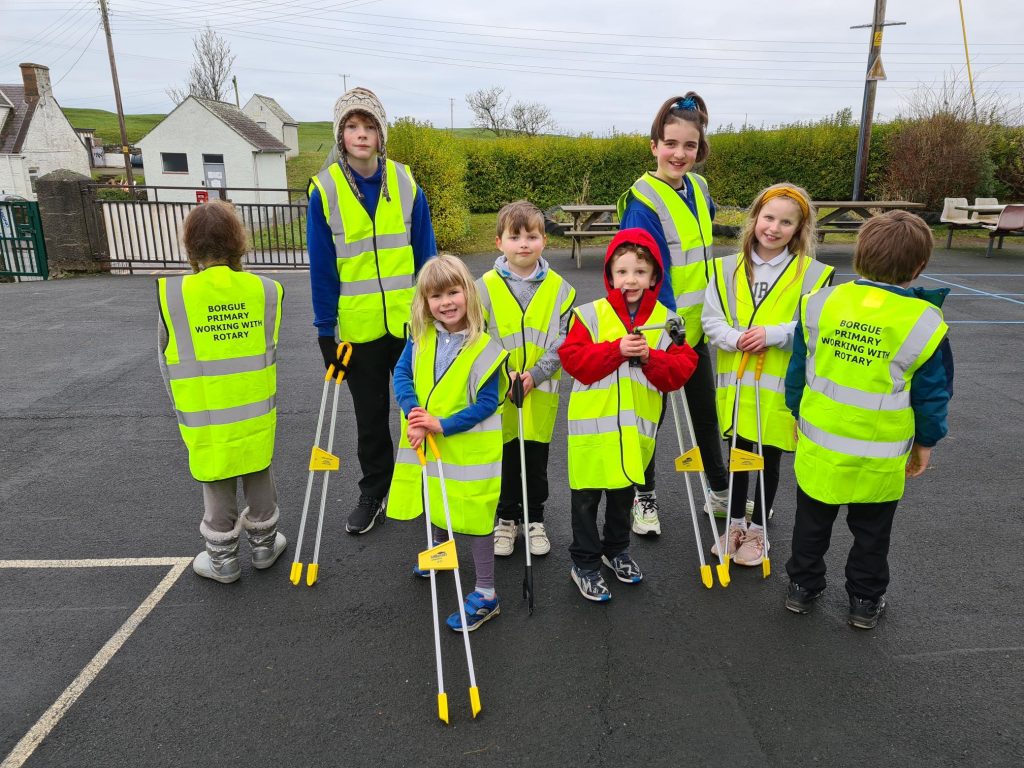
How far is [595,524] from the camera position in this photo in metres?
3.43

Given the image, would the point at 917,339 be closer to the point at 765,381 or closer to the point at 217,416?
the point at 765,381

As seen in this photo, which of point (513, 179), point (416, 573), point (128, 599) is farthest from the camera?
point (513, 179)

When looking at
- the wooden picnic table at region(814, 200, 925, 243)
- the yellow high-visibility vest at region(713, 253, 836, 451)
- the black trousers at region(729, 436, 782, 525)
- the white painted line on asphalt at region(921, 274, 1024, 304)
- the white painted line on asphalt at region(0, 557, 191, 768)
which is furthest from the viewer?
the wooden picnic table at region(814, 200, 925, 243)

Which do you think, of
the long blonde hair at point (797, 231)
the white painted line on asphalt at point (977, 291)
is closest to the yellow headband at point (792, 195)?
the long blonde hair at point (797, 231)

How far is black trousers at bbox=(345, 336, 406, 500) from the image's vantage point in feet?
13.1

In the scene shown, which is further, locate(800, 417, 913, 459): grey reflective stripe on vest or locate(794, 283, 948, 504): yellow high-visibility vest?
locate(800, 417, 913, 459): grey reflective stripe on vest

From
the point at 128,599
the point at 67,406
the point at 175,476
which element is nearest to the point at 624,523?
the point at 128,599

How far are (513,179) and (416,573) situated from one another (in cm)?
1854

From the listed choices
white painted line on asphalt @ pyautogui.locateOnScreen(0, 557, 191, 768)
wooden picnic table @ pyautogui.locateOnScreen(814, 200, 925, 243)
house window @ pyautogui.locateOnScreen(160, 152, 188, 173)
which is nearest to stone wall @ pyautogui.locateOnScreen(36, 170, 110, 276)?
white painted line on asphalt @ pyautogui.locateOnScreen(0, 557, 191, 768)

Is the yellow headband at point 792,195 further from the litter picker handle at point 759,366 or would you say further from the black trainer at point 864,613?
the black trainer at point 864,613

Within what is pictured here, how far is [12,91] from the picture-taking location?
47.4 meters

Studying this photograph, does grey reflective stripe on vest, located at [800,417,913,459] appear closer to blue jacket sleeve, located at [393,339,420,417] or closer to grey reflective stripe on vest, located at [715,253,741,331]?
grey reflective stripe on vest, located at [715,253,741,331]

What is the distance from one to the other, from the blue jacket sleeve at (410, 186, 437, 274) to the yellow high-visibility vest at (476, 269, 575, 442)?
0.55 metres

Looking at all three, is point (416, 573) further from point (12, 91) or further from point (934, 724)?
point (12, 91)
